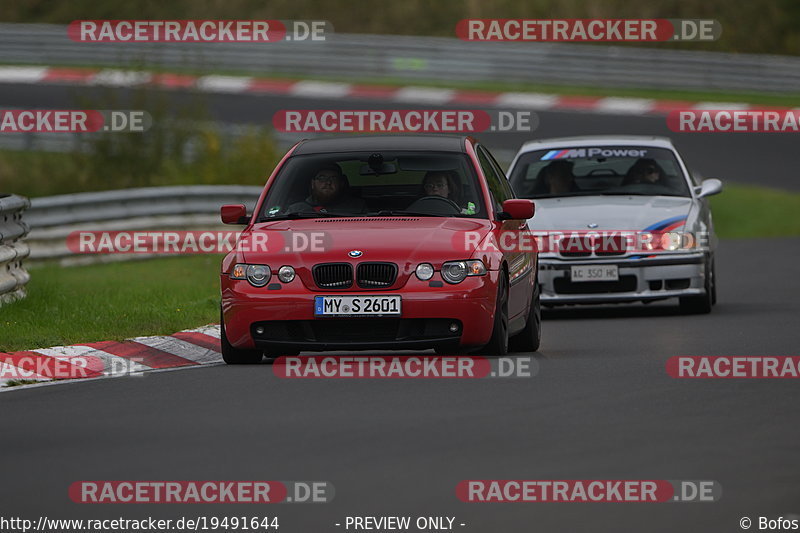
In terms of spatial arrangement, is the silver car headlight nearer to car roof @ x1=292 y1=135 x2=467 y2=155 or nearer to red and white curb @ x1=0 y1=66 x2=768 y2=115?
car roof @ x1=292 y1=135 x2=467 y2=155

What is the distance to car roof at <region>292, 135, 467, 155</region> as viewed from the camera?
1260 centimetres

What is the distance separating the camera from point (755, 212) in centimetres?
2808

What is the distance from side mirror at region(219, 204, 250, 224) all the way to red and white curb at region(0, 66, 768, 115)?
68.5 ft

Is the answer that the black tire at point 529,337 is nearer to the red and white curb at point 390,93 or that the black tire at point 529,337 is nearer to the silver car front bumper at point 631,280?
the silver car front bumper at point 631,280

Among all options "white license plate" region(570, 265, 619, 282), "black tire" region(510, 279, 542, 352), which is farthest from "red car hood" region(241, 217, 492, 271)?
"white license plate" region(570, 265, 619, 282)

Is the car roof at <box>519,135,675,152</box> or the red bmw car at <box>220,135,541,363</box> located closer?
the red bmw car at <box>220,135,541,363</box>

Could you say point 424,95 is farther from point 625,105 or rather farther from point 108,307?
point 108,307

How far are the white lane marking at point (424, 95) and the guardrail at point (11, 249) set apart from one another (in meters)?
21.4

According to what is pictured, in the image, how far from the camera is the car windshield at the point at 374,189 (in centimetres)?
1231

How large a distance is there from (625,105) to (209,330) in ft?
75.5

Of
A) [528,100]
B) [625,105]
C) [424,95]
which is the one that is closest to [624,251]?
[625,105]

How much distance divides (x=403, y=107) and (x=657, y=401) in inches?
1028

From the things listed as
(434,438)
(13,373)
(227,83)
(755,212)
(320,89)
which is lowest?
(434,438)

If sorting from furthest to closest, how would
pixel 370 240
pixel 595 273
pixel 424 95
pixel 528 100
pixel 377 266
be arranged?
pixel 424 95
pixel 528 100
pixel 595 273
pixel 370 240
pixel 377 266
